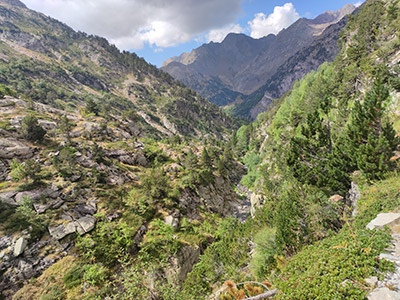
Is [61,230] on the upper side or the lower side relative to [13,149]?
lower

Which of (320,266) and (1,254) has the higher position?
(1,254)

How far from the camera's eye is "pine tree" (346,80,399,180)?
651 inches

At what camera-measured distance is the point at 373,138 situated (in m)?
17.5

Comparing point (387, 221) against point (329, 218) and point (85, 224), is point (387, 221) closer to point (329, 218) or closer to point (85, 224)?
point (329, 218)

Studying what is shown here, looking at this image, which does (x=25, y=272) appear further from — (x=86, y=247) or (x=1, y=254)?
(x=86, y=247)

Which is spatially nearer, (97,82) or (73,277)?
(73,277)

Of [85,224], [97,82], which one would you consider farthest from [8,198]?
[97,82]

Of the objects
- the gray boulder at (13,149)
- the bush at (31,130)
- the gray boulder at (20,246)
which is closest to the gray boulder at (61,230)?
the gray boulder at (20,246)

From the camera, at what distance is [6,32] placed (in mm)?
167000

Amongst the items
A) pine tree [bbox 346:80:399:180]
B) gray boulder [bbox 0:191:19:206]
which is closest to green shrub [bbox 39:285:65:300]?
gray boulder [bbox 0:191:19:206]

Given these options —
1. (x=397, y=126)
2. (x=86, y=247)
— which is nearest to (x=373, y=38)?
(x=397, y=126)

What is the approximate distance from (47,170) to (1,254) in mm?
15080

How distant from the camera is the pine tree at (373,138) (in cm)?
1653

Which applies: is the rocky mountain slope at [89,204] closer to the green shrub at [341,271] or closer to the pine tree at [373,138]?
the green shrub at [341,271]
